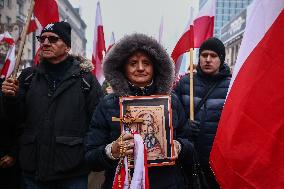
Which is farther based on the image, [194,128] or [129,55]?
[194,128]

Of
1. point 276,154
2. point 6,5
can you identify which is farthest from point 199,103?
point 6,5

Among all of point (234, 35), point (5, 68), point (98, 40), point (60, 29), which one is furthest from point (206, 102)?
point (234, 35)

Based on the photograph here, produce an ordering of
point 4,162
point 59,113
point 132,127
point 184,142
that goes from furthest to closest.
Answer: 1. point 4,162
2. point 59,113
3. point 184,142
4. point 132,127

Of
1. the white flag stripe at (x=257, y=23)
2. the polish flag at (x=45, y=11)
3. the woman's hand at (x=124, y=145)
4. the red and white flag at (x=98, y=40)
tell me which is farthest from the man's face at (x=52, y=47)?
the red and white flag at (x=98, y=40)

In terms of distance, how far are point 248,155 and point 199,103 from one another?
74.6 inches

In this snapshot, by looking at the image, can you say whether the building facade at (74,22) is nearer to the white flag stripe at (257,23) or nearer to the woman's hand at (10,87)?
the woman's hand at (10,87)

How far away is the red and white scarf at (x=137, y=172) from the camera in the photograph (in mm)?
2160

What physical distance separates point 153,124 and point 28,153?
48.2 inches

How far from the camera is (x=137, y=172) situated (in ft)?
7.17

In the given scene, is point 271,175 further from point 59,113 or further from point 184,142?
point 59,113

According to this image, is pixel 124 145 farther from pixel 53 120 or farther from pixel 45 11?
pixel 45 11

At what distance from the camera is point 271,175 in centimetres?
169

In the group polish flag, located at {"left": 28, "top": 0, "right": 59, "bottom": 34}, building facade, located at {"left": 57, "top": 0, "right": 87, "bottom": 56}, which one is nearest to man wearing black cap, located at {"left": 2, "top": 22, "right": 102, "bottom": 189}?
polish flag, located at {"left": 28, "top": 0, "right": 59, "bottom": 34}

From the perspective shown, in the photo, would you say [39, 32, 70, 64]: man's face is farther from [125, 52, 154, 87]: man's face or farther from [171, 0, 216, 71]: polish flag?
[171, 0, 216, 71]: polish flag
